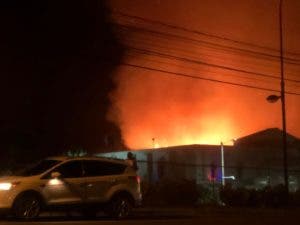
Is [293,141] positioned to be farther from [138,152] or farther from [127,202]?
[127,202]

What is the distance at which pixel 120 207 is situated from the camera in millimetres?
18484

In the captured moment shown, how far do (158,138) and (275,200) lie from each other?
2218cm

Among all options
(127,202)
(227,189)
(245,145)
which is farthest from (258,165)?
(127,202)

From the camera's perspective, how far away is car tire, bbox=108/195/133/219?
18.4m

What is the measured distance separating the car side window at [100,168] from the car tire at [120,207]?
2.39 ft

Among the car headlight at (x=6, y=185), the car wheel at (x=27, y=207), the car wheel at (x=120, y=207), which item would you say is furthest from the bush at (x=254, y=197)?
the car headlight at (x=6, y=185)

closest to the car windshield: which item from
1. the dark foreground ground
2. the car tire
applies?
the dark foreground ground

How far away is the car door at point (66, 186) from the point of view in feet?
56.9

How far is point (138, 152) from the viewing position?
43.7 metres

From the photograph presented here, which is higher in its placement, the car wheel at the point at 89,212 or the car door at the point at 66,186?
the car door at the point at 66,186

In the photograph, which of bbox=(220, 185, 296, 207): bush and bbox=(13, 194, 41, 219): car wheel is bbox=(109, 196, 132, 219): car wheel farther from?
bbox=(220, 185, 296, 207): bush

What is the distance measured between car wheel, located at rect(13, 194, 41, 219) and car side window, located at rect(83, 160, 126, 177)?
1607mm

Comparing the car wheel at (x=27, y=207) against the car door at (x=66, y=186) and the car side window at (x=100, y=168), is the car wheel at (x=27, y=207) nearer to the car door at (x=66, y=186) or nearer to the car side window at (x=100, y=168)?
the car door at (x=66, y=186)

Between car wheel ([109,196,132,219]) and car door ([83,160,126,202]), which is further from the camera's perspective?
car wheel ([109,196,132,219])
